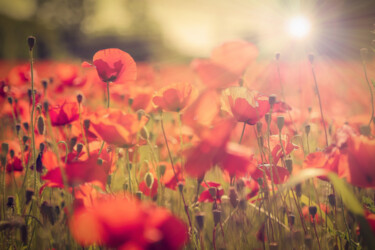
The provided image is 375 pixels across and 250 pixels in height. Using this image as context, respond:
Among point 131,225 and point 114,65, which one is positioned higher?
point 114,65

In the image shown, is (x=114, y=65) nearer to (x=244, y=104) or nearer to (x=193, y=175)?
(x=244, y=104)

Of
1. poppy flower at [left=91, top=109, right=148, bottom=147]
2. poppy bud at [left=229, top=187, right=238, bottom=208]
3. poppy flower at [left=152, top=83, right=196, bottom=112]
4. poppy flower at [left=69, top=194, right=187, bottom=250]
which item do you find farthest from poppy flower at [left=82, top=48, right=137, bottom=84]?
poppy flower at [left=69, top=194, right=187, bottom=250]

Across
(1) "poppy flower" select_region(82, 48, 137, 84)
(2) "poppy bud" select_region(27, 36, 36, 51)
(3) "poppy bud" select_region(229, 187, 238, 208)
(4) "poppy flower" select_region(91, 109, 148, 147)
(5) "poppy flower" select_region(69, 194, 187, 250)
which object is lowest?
(3) "poppy bud" select_region(229, 187, 238, 208)

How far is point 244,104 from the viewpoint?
0.94 meters

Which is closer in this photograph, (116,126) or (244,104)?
(116,126)

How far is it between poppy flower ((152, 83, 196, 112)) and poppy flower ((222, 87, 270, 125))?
0.60ft

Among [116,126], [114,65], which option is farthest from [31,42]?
[116,126]

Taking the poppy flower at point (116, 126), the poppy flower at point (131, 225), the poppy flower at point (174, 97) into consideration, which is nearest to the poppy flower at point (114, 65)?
the poppy flower at point (174, 97)

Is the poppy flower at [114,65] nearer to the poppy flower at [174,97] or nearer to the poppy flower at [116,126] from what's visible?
the poppy flower at [174,97]

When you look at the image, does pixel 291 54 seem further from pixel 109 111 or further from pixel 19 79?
pixel 109 111

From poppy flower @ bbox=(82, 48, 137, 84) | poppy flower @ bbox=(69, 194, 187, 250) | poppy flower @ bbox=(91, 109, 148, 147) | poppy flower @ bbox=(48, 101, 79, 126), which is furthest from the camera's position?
poppy flower @ bbox=(48, 101, 79, 126)

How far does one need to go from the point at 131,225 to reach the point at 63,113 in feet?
2.86

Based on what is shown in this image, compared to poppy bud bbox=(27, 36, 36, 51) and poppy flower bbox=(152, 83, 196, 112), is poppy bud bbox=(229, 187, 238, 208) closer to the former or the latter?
poppy flower bbox=(152, 83, 196, 112)

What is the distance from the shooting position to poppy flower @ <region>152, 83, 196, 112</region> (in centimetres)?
109
